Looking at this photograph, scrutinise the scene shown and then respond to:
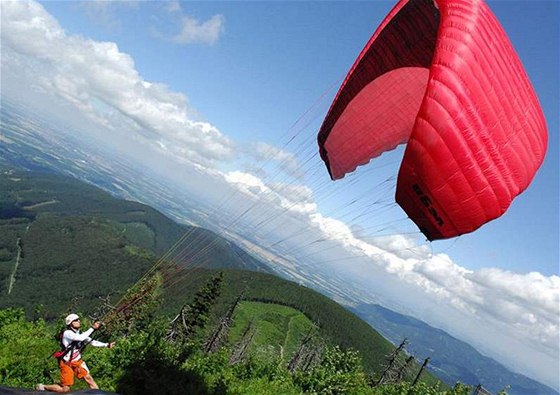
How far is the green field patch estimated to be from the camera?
141300 millimetres

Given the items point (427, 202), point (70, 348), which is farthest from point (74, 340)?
point (427, 202)

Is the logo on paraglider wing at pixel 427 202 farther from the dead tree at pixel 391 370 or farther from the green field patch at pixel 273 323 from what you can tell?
the green field patch at pixel 273 323

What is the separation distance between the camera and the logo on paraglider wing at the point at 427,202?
7.70 m

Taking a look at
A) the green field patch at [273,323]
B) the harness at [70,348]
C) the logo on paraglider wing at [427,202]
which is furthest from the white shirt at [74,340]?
the green field patch at [273,323]

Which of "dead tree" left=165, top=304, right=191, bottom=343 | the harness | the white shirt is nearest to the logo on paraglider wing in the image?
the white shirt

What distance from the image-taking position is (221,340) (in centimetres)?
5459

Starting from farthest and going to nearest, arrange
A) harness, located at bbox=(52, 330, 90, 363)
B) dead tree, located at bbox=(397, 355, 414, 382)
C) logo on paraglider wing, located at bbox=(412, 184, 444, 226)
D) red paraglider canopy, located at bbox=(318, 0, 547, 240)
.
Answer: dead tree, located at bbox=(397, 355, 414, 382), harness, located at bbox=(52, 330, 90, 363), logo on paraglider wing, located at bbox=(412, 184, 444, 226), red paraglider canopy, located at bbox=(318, 0, 547, 240)

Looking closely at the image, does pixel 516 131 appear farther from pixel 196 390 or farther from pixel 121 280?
pixel 121 280

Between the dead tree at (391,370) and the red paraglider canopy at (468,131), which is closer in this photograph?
the red paraglider canopy at (468,131)

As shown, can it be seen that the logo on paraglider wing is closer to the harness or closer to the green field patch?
the harness

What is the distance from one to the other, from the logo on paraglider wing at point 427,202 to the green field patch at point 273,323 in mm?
132082

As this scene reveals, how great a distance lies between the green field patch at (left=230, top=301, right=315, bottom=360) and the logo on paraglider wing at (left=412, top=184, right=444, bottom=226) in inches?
5200

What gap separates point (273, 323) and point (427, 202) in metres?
159

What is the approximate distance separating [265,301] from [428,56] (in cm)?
17583
